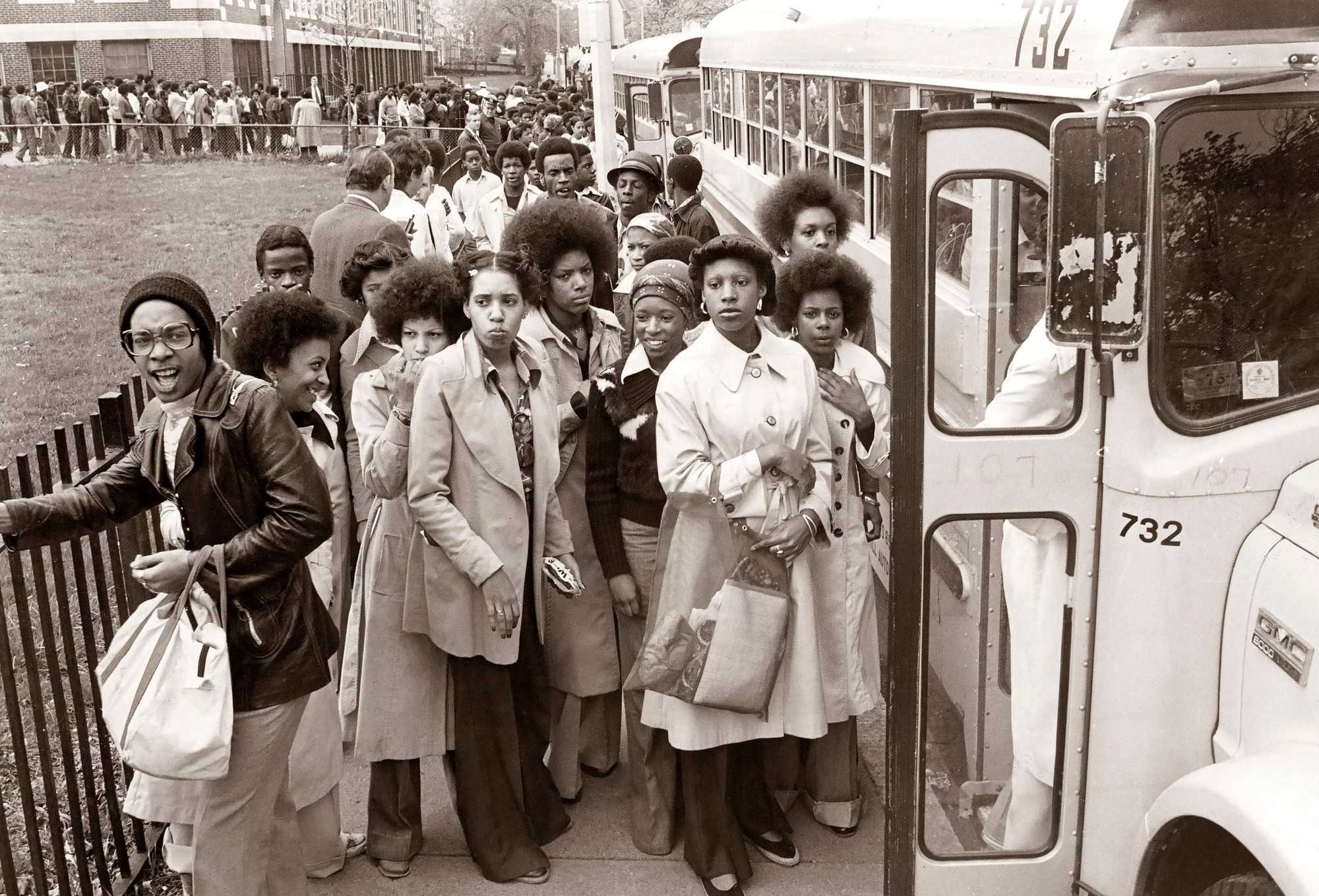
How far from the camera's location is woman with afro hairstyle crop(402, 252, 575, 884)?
12.5 ft

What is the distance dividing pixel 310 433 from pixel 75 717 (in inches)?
45.5

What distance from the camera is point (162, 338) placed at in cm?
305

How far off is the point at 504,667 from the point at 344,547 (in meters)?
1.02

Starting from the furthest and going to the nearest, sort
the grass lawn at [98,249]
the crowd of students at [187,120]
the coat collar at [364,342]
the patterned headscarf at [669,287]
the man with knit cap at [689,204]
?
the crowd of students at [187,120] < the grass lawn at [98,249] < the man with knit cap at [689,204] < the coat collar at [364,342] < the patterned headscarf at [669,287]

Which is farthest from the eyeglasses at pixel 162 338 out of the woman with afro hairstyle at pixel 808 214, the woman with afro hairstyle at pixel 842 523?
the woman with afro hairstyle at pixel 808 214

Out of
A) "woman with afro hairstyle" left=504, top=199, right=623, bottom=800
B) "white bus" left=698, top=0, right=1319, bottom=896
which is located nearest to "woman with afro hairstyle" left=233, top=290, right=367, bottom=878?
"woman with afro hairstyle" left=504, top=199, right=623, bottom=800

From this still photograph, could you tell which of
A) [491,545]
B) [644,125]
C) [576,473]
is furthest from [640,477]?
[644,125]

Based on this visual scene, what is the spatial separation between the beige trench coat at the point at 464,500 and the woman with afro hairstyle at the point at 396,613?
4.4 inches

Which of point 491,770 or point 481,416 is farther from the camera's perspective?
point 491,770

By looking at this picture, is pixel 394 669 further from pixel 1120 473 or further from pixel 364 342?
pixel 1120 473

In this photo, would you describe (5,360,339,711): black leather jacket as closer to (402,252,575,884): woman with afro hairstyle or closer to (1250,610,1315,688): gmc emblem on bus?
Answer: (402,252,575,884): woman with afro hairstyle

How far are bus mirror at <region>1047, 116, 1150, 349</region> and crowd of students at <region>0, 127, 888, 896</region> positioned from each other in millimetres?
1172

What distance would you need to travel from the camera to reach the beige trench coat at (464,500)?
3773mm

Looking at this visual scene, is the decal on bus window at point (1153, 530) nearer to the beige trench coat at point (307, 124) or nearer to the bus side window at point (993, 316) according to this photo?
the bus side window at point (993, 316)
